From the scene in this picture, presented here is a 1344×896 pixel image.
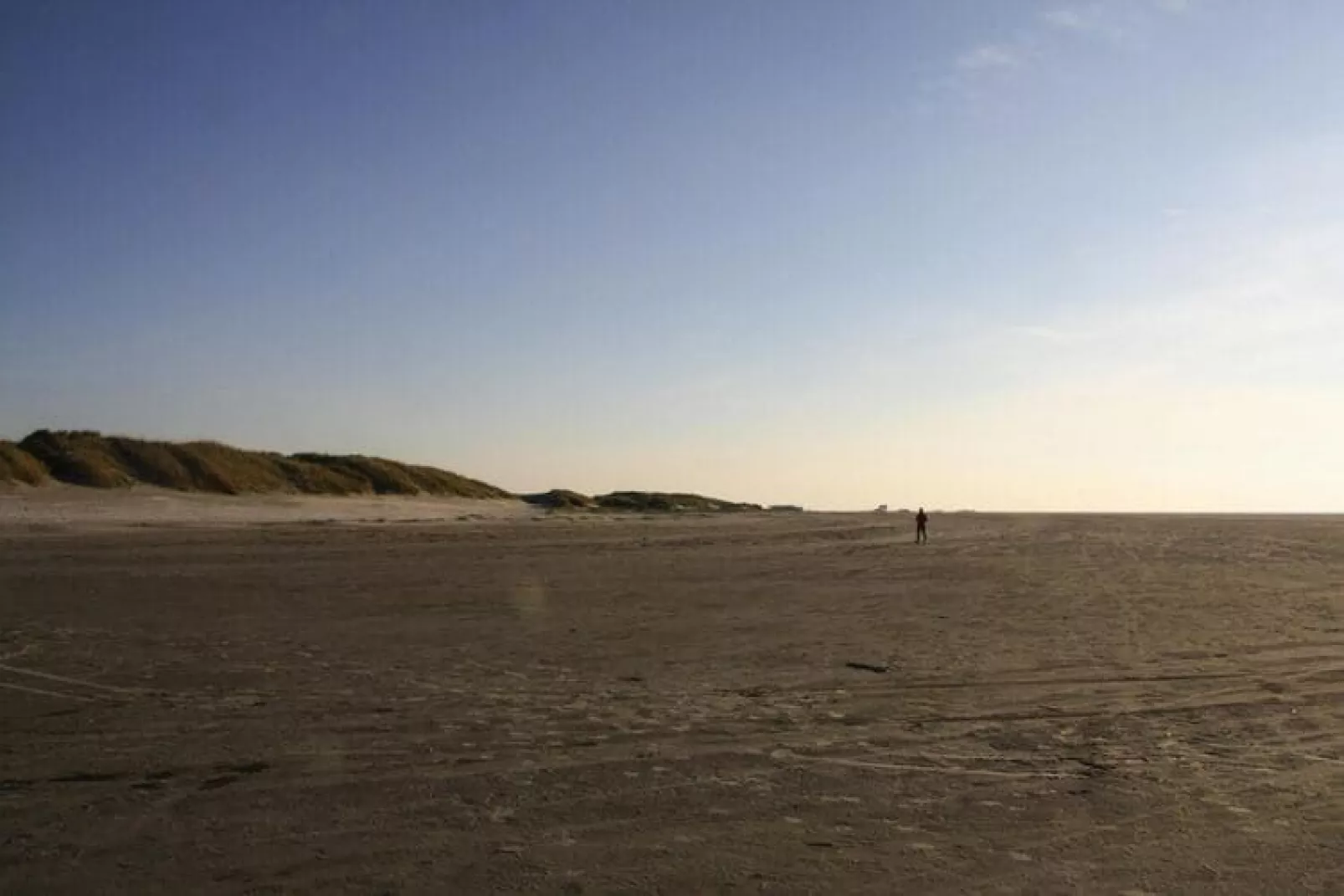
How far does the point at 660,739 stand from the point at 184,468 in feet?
132

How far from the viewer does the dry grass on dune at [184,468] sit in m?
40.2

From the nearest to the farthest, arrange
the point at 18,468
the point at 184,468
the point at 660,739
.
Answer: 1. the point at 660,739
2. the point at 18,468
3. the point at 184,468

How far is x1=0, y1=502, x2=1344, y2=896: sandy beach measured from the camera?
589 centimetres

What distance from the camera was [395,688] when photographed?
10531 mm

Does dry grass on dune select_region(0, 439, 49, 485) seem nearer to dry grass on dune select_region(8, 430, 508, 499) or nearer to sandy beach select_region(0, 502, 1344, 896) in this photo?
dry grass on dune select_region(8, 430, 508, 499)

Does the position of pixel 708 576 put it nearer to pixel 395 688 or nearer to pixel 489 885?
pixel 395 688

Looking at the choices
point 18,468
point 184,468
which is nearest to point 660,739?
point 18,468

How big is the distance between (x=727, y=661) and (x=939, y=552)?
65.1ft

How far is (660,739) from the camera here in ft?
28.4

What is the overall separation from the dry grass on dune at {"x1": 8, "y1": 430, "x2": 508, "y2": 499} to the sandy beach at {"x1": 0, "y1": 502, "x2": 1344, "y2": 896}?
73.3 ft

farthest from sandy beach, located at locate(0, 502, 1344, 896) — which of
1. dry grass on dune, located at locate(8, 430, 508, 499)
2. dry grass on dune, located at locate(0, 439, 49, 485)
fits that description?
dry grass on dune, located at locate(8, 430, 508, 499)

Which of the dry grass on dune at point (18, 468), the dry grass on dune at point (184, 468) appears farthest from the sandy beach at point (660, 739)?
the dry grass on dune at point (184, 468)

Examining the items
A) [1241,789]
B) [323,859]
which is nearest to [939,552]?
[1241,789]

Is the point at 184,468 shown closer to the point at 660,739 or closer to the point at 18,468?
the point at 18,468
